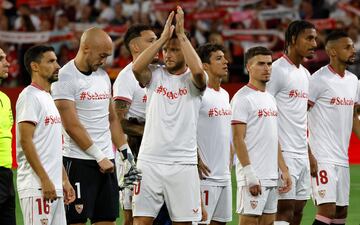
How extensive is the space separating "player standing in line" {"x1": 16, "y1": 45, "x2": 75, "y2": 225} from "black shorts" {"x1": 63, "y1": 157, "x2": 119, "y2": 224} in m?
0.66

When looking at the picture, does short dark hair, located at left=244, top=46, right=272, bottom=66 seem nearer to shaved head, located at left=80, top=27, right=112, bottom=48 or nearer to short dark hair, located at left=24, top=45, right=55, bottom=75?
shaved head, located at left=80, top=27, right=112, bottom=48

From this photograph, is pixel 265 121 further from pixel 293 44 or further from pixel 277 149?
pixel 293 44

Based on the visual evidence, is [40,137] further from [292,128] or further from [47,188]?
[292,128]

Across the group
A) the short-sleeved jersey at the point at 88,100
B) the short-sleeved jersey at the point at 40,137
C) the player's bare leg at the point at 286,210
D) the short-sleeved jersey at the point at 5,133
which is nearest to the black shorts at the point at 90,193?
the short-sleeved jersey at the point at 88,100

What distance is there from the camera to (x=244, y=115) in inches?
398

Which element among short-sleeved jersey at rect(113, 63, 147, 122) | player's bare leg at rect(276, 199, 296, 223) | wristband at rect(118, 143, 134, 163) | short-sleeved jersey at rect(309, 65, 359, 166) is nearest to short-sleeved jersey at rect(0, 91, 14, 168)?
wristband at rect(118, 143, 134, 163)

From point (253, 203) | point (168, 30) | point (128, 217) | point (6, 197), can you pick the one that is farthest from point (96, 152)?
point (253, 203)

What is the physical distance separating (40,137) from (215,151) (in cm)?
192

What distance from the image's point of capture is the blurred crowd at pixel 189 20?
75.3 ft

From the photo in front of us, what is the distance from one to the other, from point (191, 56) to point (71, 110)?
4.02 feet

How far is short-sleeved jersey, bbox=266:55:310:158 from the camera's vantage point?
10602 mm

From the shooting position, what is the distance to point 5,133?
9117 mm

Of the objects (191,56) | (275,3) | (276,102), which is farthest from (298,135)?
(275,3)

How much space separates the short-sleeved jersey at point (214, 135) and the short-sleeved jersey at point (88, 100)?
0.87 meters
